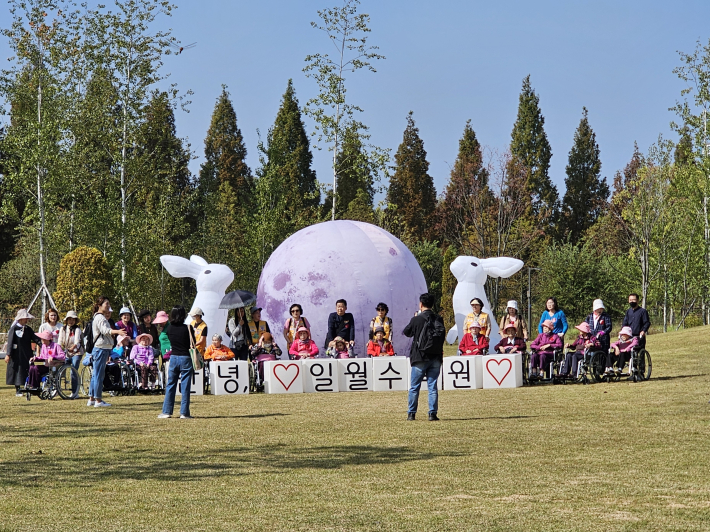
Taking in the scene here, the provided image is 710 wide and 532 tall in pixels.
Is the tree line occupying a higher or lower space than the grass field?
higher

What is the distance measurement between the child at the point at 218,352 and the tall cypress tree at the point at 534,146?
40679 millimetres

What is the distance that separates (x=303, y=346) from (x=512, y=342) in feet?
13.0

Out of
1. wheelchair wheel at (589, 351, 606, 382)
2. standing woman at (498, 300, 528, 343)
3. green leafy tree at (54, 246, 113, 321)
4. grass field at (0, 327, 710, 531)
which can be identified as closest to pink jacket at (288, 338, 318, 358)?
grass field at (0, 327, 710, 531)

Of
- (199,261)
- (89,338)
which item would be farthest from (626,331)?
(199,261)

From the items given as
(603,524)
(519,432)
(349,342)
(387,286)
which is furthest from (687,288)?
(603,524)

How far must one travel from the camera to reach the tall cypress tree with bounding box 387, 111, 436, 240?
59594 mm

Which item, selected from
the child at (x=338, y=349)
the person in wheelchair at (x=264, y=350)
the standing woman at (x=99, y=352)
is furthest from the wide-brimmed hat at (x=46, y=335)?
the child at (x=338, y=349)

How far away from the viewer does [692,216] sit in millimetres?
39531

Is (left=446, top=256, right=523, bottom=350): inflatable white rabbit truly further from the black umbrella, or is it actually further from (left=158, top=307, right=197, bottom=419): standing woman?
(left=158, top=307, right=197, bottom=419): standing woman

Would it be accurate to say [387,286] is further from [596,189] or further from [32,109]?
[596,189]

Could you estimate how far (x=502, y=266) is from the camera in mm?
21766

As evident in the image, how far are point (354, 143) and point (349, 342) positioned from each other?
57.4ft

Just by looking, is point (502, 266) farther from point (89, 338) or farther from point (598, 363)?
point (89, 338)

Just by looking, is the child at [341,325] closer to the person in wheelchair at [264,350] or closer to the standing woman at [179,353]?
the person in wheelchair at [264,350]
